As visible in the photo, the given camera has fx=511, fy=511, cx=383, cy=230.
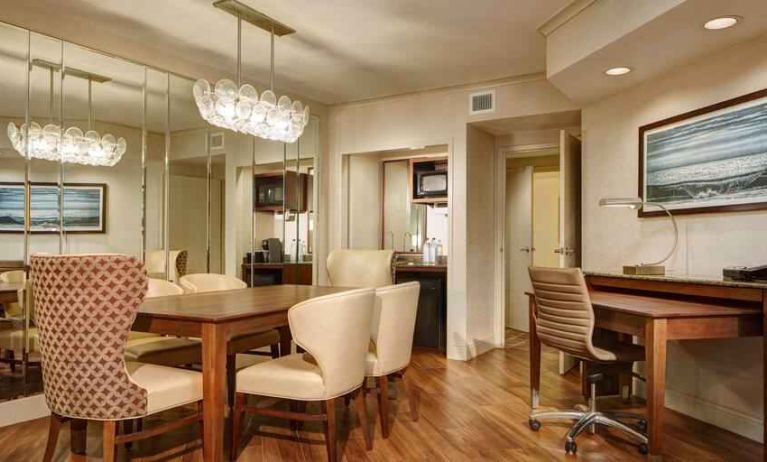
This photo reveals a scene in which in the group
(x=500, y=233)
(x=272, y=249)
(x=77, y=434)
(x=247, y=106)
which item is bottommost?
(x=77, y=434)

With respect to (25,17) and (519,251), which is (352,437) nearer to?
(25,17)

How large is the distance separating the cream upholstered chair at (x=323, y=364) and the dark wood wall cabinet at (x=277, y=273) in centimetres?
239

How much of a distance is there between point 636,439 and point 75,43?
13.6 feet

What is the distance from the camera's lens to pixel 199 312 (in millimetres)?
2295

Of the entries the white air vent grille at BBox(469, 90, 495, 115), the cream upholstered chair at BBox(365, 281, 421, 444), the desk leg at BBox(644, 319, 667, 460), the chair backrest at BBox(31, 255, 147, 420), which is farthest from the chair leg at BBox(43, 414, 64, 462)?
the white air vent grille at BBox(469, 90, 495, 115)

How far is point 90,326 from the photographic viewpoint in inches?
77.5

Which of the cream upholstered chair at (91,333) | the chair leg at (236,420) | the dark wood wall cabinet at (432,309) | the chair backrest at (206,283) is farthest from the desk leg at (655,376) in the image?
the dark wood wall cabinet at (432,309)

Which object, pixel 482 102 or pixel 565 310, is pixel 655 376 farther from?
pixel 482 102

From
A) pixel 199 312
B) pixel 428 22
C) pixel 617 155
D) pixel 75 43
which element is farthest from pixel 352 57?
pixel 199 312

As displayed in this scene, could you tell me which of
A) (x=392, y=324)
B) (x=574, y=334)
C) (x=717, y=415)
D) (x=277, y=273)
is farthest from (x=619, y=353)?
(x=277, y=273)

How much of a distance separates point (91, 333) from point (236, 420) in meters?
0.82

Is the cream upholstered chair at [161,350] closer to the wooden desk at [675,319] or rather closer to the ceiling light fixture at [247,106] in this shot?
the ceiling light fixture at [247,106]

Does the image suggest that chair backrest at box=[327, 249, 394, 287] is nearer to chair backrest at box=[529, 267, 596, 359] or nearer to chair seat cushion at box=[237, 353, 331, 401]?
chair backrest at box=[529, 267, 596, 359]

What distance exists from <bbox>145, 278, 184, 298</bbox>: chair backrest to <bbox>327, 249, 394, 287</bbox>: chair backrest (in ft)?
4.33
